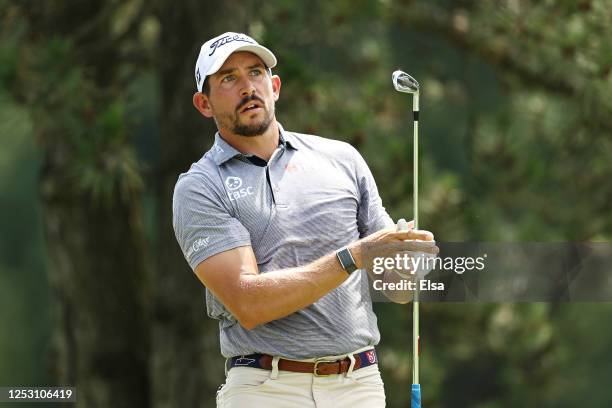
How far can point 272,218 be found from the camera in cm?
388

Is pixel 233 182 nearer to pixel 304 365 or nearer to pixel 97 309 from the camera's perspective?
pixel 304 365

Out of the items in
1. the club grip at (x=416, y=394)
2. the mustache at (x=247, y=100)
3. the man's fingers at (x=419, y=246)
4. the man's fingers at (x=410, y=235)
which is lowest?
the club grip at (x=416, y=394)

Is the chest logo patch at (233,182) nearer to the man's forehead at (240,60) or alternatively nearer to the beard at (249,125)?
the beard at (249,125)

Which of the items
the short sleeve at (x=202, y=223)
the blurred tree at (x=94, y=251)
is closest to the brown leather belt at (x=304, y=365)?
the short sleeve at (x=202, y=223)

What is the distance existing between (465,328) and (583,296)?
653 centimetres

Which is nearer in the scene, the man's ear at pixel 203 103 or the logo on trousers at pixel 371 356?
the logo on trousers at pixel 371 356

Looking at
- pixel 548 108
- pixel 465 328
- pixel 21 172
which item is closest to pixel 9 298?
pixel 21 172

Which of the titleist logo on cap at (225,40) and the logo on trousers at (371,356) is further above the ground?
the titleist logo on cap at (225,40)

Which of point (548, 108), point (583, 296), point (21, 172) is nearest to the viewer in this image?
point (583, 296)

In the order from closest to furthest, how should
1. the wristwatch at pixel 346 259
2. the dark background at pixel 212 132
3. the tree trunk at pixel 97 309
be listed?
the wristwatch at pixel 346 259 < the dark background at pixel 212 132 < the tree trunk at pixel 97 309

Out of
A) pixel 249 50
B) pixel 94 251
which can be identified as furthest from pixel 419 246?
pixel 94 251

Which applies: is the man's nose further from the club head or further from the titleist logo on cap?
the club head

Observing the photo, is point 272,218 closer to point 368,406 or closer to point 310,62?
point 368,406

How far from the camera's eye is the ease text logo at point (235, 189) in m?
3.93
